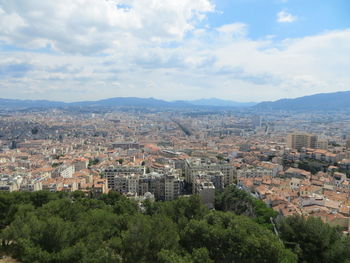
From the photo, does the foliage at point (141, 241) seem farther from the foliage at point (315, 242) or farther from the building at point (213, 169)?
the building at point (213, 169)

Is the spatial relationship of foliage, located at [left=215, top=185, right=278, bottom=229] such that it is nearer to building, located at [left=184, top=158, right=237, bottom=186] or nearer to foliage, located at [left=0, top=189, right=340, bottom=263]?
foliage, located at [left=0, top=189, right=340, bottom=263]

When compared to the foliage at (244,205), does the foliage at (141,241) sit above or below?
above

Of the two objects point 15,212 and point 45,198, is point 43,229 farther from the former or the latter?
point 45,198

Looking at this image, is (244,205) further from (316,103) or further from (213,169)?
(316,103)

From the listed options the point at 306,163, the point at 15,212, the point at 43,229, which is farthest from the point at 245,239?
the point at 306,163

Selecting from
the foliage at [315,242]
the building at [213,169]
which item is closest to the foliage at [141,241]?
the foliage at [315,242]

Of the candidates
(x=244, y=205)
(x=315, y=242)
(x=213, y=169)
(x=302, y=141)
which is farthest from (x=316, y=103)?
(x=315, y=242)
